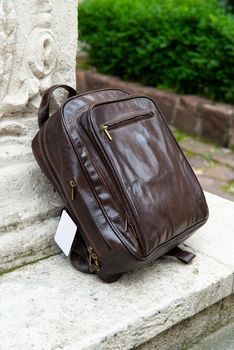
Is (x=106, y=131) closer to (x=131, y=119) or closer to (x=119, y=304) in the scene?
Answer: (x=131, y=119)

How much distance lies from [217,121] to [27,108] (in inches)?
93.9

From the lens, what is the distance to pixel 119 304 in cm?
183

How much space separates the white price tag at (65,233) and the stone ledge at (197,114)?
2.40 metres

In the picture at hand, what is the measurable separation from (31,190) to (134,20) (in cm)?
311

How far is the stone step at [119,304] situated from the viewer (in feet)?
5.55

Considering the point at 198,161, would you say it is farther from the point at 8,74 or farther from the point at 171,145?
the point at 8,74

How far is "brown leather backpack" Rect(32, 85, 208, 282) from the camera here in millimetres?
1811

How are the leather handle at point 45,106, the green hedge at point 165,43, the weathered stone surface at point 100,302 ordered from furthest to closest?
the green hedge at point 165,43, the leather handle at point 45,106, the weathered stone surface at point 100,302

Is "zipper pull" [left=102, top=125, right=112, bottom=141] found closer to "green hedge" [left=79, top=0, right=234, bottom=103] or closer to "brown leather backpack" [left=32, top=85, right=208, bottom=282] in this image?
"brown leather backpack" [left=32, top=85, right=208, bottom=282]

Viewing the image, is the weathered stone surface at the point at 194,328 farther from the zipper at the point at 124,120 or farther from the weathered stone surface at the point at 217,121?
the weathered stone surface at the point at 217,121

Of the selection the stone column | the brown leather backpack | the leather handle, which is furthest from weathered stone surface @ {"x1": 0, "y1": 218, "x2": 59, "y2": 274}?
the leather handle

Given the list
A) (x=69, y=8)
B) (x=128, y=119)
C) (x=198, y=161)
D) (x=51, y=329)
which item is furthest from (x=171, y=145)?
(x=198, y=161)

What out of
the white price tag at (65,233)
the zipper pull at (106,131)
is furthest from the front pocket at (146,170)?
the white price tag at (65,233)

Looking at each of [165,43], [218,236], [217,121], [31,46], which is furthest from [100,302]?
[165,43]
